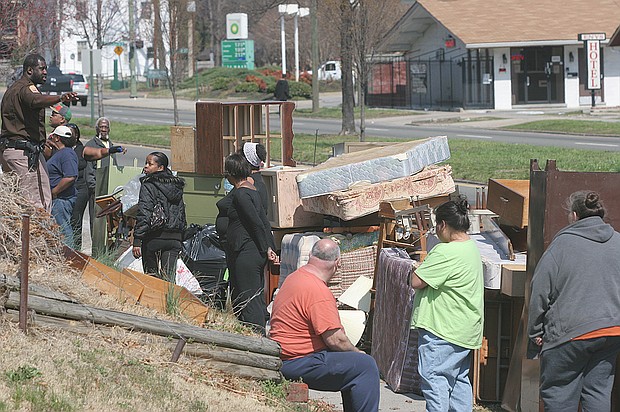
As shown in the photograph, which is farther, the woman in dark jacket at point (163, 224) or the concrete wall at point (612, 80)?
the concrete wall at point (612, 80)

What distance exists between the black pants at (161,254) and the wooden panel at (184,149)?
2.66 metres

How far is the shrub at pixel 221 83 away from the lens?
6197cm

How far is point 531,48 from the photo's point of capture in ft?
152

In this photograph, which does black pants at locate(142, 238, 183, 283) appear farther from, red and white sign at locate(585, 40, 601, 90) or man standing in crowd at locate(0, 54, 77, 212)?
red and white sign at locate(585, 40, 601, 90)

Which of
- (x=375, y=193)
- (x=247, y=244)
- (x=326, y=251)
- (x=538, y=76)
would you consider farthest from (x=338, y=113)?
(x=326, y=251)

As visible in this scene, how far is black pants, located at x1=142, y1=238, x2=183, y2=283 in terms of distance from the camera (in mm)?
9289

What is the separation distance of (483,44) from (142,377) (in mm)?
39870

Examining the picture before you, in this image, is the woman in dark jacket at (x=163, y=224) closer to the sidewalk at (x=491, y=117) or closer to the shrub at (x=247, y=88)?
the sidewalk at (x=491, y=117)

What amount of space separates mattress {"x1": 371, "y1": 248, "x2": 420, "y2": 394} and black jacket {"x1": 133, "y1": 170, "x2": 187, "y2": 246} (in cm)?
192

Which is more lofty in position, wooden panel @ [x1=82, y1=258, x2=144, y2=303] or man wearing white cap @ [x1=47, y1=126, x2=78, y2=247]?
man wearing white cap @ [x1=47, y1=126, x2=78, y2=247]

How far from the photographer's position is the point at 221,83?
62.4 metres

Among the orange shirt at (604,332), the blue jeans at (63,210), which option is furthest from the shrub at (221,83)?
the orange shirt at (604,332)

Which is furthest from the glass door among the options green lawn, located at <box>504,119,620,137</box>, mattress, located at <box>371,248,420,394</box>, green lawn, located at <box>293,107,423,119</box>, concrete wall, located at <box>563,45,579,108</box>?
mattress, located at <box>371,248,420,394</box>

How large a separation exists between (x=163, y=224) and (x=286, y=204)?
1700 millimetres
